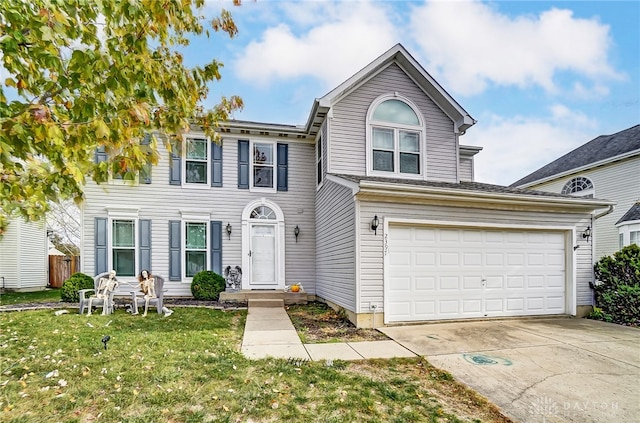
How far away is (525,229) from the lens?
8000mm

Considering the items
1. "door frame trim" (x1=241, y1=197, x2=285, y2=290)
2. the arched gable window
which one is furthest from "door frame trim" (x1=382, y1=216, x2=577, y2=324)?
the arched gable window

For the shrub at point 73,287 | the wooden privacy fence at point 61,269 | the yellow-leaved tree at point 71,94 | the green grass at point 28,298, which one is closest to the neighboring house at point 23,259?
the wooden privacy fence at point 61,269

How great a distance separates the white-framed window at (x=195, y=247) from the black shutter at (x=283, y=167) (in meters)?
2.78

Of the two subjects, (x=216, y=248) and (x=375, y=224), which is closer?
(x=375, y=224)

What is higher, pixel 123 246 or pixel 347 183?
pixel 347 183

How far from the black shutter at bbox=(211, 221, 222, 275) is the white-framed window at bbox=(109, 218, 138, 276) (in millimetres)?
2304

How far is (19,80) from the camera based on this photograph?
9.39 feet

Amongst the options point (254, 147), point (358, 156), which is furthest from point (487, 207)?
point (254, 147)

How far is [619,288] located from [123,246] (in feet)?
44.6

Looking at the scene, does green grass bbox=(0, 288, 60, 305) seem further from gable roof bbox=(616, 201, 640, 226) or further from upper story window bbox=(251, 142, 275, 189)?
gable roof bbox=(616, 201, 640, 226)

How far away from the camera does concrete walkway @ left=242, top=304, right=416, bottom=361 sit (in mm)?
4891

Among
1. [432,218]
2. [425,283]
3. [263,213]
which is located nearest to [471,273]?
[425,283]

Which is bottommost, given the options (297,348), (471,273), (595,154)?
(297,348)

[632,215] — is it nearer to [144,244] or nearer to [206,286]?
[206,286]
